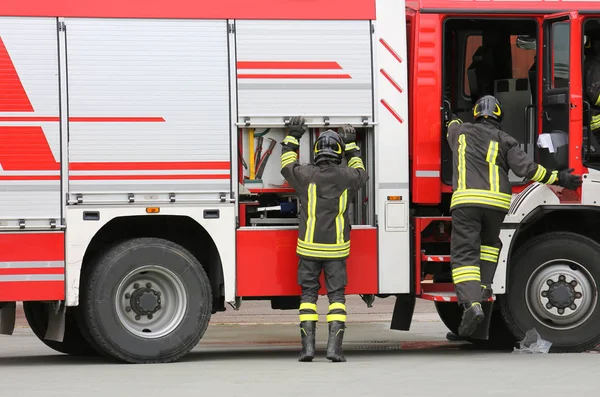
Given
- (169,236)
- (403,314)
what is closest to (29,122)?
(169,236)

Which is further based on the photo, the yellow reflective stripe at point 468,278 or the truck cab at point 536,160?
the truck cab at point 536,160

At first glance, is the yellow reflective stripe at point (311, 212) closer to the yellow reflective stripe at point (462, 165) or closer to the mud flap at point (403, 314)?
the yellow reflective stripe at point (462, 165)

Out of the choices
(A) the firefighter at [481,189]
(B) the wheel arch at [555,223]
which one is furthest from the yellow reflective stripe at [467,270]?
(B) the wheel arch at [555,223]

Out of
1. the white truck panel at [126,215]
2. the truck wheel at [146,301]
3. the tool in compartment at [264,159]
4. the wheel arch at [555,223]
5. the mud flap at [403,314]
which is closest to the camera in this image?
the white truck panel at [126,215]

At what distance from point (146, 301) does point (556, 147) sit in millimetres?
3560

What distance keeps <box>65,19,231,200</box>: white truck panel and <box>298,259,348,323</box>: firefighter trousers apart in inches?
36.4

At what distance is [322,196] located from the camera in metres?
10.0

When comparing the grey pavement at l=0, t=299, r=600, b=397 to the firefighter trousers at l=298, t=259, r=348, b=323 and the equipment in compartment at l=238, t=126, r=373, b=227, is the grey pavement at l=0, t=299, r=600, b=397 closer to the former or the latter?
the firefighter trousers at l=298, t=259, r=348, b=323

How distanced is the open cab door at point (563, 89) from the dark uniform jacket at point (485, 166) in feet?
0.96

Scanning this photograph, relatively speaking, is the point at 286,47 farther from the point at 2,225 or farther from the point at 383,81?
the point at 2,225

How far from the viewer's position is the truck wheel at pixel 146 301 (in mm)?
9844

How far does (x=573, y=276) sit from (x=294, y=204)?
2.41 metres

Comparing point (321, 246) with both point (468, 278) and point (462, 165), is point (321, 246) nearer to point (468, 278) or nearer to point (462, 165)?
point (468, 278)

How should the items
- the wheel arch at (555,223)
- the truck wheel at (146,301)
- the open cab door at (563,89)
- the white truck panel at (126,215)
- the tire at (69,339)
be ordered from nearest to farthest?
the white truck panel at (126,215) < the truck wheel at (146,301) < the open cab door at (563,89) < the wheel arch at (555,223) < the tire at (69,339)
